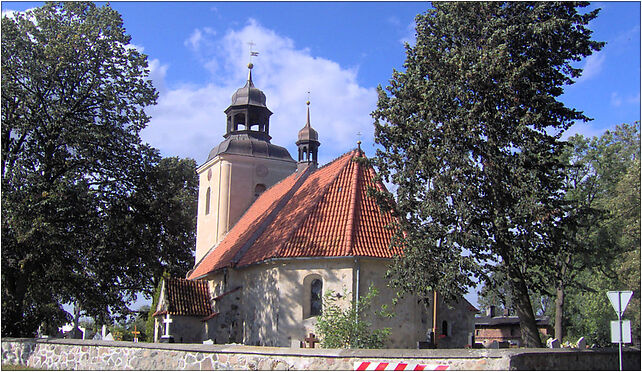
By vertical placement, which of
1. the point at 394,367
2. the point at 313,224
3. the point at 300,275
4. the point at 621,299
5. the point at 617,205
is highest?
the point at 617,205

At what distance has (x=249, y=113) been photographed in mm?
33469

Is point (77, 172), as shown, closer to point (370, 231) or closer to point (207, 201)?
point (370, 231)

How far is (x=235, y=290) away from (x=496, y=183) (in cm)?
1217

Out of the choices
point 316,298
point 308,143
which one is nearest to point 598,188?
point 308,143

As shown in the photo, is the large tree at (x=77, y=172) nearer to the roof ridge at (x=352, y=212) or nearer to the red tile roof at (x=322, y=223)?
the red tile roof at (x=322, y=223)

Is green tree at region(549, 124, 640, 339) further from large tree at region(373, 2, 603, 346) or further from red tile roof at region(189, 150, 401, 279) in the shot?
large tree at region(373, 2, 603, 346)

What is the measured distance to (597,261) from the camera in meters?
34.0

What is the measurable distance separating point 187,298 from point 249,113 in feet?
38.6

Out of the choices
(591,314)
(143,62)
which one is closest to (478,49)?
(143,62)

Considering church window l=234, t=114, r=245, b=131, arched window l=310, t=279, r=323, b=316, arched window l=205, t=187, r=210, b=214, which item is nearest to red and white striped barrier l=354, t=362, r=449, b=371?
arched window l=310, t=279, r=323, b=316

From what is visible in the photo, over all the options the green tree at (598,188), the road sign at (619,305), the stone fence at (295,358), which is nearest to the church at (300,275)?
the stone fence at (295,358)

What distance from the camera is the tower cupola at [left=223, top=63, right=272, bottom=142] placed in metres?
33.4

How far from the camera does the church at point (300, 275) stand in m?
19.7

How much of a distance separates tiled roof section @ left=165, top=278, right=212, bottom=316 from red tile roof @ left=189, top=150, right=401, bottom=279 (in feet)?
2.79
